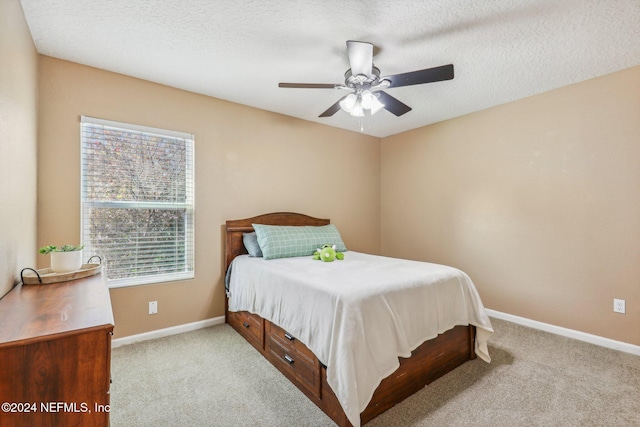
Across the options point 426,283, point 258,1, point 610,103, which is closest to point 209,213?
point 258,1

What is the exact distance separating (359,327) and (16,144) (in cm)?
227

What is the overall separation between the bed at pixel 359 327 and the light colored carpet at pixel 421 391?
0.11m

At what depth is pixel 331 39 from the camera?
2.11 m

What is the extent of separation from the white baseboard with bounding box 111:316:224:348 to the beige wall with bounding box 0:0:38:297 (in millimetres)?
1005

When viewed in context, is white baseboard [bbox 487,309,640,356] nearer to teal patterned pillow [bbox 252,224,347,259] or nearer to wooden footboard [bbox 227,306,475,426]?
wooden footboard [bbox 227,306,475,426]

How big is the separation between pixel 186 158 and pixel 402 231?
3169 mm

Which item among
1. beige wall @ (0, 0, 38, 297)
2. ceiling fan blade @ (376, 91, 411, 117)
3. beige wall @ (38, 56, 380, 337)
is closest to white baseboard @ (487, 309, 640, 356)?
beige wall @ (38, 56, 380, 337)

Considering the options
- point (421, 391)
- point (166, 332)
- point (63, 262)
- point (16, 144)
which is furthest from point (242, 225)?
point (421, 391)

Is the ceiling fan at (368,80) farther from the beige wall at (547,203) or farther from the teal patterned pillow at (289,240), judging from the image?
the beige wall at (547,203)

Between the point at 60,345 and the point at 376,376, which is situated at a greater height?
the point at 60,345

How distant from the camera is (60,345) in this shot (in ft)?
3.20

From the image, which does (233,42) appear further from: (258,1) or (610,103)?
(610,103)

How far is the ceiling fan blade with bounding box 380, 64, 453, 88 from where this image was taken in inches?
73.8

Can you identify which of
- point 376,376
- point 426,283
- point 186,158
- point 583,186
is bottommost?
point 376,376
